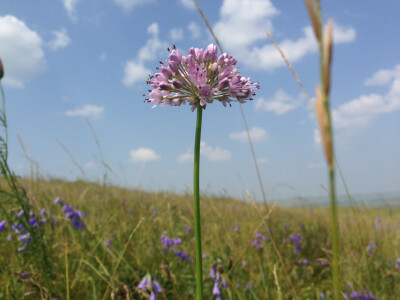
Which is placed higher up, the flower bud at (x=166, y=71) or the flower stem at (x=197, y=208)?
the flower bud at (x=166, y=71)

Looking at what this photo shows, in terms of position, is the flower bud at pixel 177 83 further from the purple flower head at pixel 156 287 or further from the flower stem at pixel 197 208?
the purple flower head at pixel 156 287

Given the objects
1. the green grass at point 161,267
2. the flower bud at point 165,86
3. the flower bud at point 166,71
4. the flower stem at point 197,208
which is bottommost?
the green grass at point 161,267

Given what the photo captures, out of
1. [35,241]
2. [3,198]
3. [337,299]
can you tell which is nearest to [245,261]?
[35,241]

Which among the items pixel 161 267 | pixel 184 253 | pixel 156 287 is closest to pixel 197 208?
pixel 161 267

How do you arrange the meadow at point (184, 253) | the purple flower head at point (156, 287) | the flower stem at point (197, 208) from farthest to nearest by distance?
the purple flower head at point (156, 287)
the meadow at point (184, 253)
the flower stem at point (197, 208)

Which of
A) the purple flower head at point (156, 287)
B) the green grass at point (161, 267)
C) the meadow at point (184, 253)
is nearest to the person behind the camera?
the meadow at point (184, 253)

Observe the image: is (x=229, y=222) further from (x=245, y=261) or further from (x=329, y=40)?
(x=329, y=40)

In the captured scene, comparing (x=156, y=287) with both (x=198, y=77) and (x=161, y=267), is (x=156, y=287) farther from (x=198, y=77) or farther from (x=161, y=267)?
(x=198, y=77)

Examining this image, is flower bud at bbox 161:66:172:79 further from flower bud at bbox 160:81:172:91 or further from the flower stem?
the flower stem

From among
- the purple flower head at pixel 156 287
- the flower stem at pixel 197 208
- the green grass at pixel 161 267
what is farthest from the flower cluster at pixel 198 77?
the purple flower head at pixel 156 287

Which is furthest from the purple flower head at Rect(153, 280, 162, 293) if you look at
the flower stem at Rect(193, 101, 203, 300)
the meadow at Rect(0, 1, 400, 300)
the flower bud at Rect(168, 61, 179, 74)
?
the flower bud at Rect(168, 61, 179, 74)
